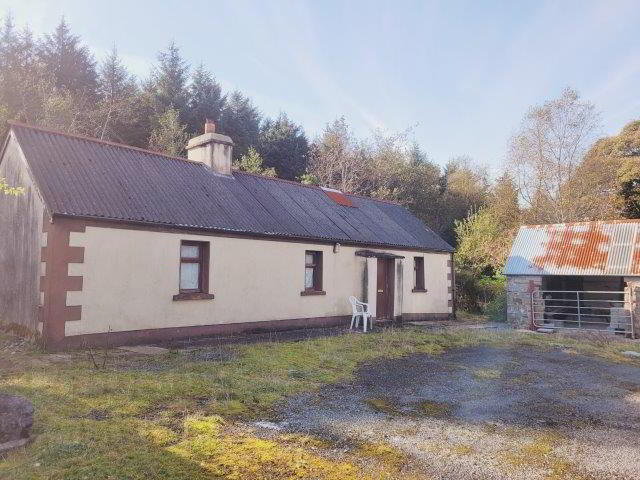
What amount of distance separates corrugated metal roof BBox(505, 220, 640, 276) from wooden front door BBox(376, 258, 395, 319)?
200 inches

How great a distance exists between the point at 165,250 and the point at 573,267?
14515 millimetres

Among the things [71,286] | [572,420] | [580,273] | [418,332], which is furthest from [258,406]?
[580,273]

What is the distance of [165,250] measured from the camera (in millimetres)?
11109

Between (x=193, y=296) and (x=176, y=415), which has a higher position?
(x=193, y=296)

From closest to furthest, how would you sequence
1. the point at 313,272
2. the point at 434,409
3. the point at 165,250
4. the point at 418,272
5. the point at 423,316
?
the point at 434,409 → the point at 165,250 → the point at 313,272 → the point at 423,316 → the point at 418,272

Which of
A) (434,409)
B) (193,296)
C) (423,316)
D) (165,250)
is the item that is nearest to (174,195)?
(165,250)

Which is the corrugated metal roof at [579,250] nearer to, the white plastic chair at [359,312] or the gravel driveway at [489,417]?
the white plastic chair at [359,312]

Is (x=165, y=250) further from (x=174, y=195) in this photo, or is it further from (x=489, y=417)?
(x=489, y=417)

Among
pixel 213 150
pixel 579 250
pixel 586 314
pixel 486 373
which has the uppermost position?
pixel 213 150

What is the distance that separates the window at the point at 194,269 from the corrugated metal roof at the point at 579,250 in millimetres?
12192

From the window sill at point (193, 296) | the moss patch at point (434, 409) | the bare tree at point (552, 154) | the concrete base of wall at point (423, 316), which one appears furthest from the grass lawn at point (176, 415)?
the bare tree at point (552, 154)

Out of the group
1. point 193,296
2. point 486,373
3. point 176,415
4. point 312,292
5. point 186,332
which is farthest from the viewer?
point 312,292

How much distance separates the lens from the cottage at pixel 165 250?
9.75m

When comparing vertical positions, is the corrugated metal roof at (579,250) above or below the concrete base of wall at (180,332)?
above
